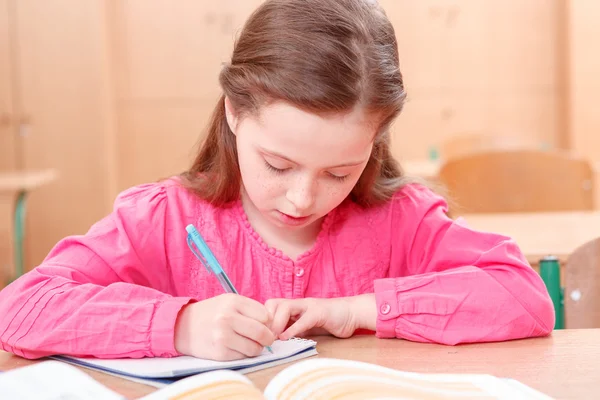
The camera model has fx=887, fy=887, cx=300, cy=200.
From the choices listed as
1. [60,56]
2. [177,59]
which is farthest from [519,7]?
[60,56]

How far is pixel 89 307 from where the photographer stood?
41.0 inches

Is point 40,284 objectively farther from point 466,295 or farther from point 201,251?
point 466,295

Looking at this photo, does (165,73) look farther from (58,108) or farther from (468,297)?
(468,297)

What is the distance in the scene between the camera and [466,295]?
1146 millimetres

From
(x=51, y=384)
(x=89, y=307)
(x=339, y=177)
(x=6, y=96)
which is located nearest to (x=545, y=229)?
(x=339, y=177)

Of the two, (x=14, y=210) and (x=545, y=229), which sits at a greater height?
(x=545, y=229)

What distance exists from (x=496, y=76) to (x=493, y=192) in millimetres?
2750

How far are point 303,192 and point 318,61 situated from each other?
6.2 inches

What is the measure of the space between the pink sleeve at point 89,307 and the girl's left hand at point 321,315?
12cm

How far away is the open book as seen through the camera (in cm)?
83

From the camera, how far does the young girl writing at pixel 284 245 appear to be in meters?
1.03

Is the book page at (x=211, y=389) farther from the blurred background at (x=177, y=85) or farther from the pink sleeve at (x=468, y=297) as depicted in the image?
the blurred background at (x=177, y=85)

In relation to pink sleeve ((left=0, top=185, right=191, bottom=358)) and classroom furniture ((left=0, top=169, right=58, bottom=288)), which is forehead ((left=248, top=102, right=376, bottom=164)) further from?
classroom furniture ((left=0, top=169, right=58, bottom=288))

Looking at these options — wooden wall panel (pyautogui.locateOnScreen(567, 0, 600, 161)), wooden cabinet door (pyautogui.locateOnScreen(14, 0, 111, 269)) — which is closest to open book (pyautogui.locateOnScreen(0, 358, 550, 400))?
wooden cabinet door (pyautogui.locateOnScreen(14, 0, 111, 269))
